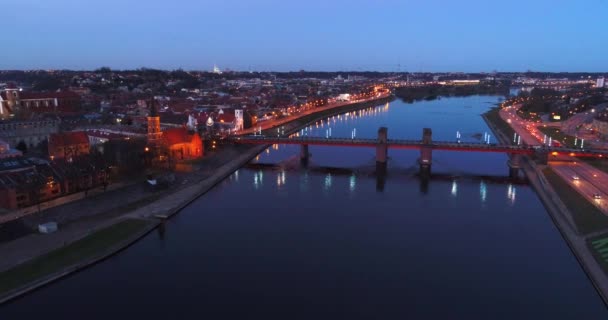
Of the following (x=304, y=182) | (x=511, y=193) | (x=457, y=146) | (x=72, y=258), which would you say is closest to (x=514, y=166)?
(x=457, y=146)

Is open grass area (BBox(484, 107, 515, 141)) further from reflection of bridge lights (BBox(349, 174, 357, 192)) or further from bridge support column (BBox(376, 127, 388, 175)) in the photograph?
reflection of bridge lights (BBox(349, 174, 357, 192))

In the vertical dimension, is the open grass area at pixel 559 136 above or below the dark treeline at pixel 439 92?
below

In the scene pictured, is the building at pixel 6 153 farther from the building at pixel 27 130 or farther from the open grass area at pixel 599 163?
the open grass area at pixel 599 163

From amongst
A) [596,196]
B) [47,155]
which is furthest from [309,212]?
[47,155]

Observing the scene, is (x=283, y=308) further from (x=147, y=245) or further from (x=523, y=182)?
(x=523, y=182)

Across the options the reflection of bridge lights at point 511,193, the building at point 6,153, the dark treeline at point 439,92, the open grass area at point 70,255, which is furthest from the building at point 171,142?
the dark treeline at point 439,92

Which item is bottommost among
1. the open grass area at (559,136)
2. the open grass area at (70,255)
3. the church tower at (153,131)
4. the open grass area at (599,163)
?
the open grass area at (70,255)

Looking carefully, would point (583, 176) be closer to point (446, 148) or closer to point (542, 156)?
point (542, 156)
